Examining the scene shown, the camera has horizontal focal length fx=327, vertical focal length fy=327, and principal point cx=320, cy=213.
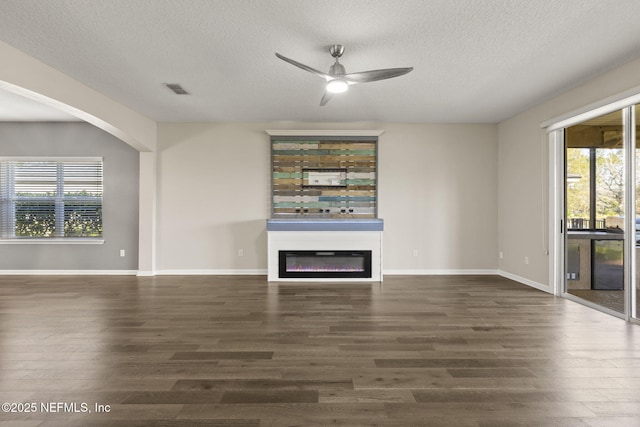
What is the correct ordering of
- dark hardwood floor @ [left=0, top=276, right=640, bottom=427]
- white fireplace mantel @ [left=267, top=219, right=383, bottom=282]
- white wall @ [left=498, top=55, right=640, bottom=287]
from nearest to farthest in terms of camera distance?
1. dark hardwood floor @ [left=0, top=276, right=640, bottom=427]
2. white wall @ [left=498, top=55, right=640, bottom=287]
3. white fireplace mantel @ [left=267, top=219, right=383, bottom=282]

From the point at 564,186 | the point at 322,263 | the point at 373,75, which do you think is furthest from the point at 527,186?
the point at 373,75

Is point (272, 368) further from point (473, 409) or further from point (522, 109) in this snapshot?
point (522, 109)

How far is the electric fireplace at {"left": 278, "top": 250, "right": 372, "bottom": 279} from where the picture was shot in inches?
212

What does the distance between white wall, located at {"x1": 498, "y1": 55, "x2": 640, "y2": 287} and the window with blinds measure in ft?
23.8

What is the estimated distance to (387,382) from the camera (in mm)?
2170

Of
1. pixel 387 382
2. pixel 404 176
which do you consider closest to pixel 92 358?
pixel 387 382

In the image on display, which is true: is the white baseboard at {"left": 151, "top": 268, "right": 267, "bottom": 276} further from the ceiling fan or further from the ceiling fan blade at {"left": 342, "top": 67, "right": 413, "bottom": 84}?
the ceiling fan blade at {"left": 342, "top": 67, "right": 413, "bottom": 84}

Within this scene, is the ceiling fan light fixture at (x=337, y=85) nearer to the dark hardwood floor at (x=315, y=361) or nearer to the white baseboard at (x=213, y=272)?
the dark hardwood floor at (x=315, y=361)

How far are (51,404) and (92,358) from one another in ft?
2.03

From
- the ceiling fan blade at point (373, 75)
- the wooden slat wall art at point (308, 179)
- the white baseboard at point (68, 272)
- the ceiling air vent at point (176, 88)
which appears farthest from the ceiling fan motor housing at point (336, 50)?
the white baseboard at point (68, 272)

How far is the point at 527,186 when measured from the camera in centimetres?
512

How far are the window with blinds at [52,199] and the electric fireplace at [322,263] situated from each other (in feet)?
11.7

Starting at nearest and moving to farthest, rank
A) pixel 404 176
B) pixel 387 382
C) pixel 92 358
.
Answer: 1. pixel 387 382
2. pixel 92 358
3. pixel 404 176

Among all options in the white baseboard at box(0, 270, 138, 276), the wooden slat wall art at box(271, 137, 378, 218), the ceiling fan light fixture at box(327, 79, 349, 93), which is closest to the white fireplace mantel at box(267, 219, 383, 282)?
the wooden slat wall art at box(271, 137, 378, 218)
